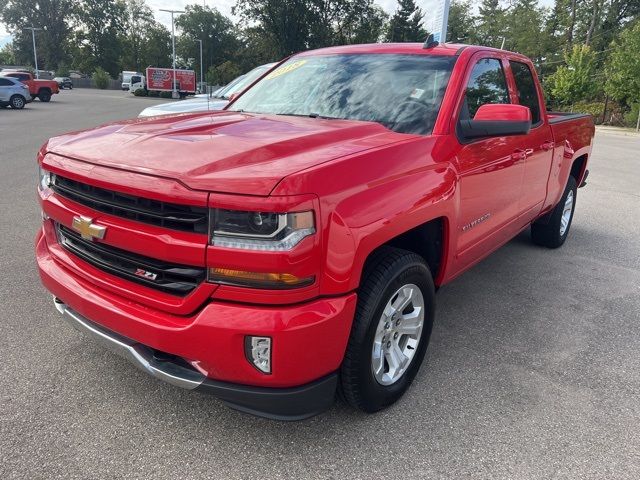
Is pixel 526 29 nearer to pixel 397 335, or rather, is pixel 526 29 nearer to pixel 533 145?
pixel 533 145

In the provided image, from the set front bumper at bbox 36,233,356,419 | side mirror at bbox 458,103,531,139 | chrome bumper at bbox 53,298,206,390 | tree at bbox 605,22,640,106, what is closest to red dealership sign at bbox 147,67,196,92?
tree at bbox 605,22,640,106

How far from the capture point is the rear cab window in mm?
4043

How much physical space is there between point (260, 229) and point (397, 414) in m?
1.34

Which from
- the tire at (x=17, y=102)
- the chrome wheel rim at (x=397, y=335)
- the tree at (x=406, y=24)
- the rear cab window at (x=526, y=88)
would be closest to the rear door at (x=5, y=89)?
the tire at (x=17, y=102)

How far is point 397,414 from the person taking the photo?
8.56 ft

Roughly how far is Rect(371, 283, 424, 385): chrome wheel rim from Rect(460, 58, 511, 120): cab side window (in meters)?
1.16

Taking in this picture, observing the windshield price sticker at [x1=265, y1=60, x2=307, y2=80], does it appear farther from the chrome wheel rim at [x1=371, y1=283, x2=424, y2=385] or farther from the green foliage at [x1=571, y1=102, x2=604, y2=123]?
the green foliage at [x1=571, y1=102, x2=604, y2=123]

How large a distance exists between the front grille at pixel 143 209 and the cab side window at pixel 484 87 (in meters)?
1.80

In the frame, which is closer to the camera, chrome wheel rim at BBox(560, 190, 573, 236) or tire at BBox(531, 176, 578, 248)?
tire at BBox(531, 176, 578, 248)

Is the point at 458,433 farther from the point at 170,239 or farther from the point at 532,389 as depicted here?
the point at 170,239

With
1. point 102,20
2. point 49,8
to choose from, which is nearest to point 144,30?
point 102,20

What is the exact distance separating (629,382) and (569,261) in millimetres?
2393

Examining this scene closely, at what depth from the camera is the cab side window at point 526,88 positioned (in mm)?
4051

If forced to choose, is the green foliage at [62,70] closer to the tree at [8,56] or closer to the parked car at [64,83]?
the tree at [8,56]
